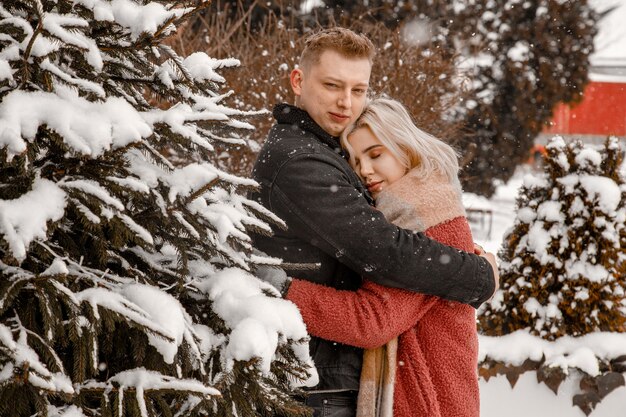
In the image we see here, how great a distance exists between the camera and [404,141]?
8.43 ft

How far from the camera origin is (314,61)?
2.65 meters

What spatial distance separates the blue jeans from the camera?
2.34 metres

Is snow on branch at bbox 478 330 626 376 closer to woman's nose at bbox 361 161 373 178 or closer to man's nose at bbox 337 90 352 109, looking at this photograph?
woman's nose at bbox 361 161 373 178

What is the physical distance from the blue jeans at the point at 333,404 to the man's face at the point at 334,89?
3.21 ft

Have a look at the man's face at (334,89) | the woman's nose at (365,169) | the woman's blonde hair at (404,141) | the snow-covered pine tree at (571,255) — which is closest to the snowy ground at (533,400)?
the snow-covered pine tree at (571,255)

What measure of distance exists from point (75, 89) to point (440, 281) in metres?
1.28

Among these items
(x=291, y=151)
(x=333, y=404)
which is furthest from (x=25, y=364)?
(x=333, y=404)

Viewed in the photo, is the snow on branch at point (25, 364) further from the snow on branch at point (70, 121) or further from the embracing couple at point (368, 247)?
the embracing couple at point (368, 247)

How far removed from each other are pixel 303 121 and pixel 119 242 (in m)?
1.21

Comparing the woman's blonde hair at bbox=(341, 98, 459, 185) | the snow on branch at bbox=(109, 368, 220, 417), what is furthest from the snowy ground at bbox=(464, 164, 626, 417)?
the snow on branch at bbox=(109, 368, 220, 417)

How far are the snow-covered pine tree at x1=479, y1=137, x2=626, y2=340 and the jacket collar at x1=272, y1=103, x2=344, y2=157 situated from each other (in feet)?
9.14

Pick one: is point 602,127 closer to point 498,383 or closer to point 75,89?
point 498,383

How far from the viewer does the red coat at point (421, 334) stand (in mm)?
2215

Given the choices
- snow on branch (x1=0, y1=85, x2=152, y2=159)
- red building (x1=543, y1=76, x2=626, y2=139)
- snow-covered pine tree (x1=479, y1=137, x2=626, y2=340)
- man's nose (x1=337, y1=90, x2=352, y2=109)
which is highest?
snow on branch (x1=0, y1=85, x2=152, y2=159)
